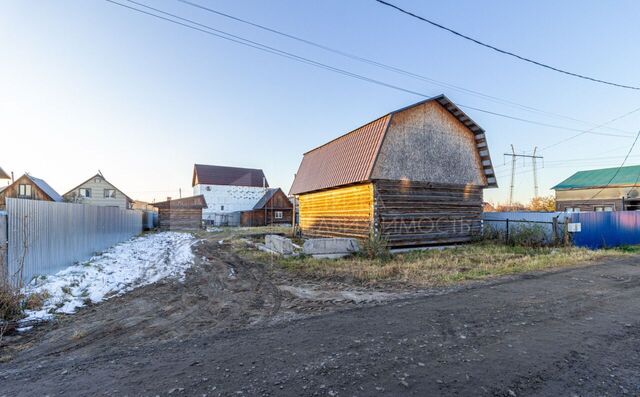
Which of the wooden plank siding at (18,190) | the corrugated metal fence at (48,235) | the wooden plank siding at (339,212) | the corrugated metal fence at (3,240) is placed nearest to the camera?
the corrugated metal fence at (3,240)

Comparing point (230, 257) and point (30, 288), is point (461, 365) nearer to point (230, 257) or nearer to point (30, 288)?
point (30, 288)

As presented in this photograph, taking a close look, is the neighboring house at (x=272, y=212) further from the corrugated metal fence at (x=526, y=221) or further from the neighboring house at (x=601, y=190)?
the neighboring house at (x=601, y=190)

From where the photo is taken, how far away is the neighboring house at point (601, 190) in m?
29.5

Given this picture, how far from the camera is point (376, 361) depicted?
142 inches

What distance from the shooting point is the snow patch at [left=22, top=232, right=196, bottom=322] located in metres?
6.13

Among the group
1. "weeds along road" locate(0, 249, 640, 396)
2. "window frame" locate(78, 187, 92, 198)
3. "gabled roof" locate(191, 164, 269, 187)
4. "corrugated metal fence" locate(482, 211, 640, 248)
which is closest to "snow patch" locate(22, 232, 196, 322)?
"weeds along road" locate(0, 249, 640, 396)

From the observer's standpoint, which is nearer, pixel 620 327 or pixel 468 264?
pixel 620 327

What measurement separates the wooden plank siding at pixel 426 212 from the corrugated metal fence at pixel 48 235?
1080 cm

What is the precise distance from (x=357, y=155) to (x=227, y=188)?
1636 inches

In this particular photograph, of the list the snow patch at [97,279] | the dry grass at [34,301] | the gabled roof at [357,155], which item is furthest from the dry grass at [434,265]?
the dry grass at [34,301]

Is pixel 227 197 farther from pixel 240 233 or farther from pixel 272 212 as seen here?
pixel 240 233

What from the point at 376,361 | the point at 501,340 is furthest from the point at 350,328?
the point at 501,340

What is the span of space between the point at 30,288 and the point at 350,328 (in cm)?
686

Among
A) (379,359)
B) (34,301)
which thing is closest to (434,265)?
(379,359)
